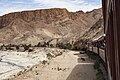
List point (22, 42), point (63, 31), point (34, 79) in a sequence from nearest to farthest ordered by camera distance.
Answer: point (34, 79), point (22, 42), point (63, 31)

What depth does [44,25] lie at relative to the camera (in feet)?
367

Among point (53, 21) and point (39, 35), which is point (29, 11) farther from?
point (39, 35)

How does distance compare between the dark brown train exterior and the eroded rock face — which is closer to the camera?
the dark brown train exterior

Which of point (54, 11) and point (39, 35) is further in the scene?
point (54, 11)

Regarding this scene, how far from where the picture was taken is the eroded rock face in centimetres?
10512

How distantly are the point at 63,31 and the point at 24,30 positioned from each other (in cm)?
1383

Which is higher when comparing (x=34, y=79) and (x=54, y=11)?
(x=54, y=11)

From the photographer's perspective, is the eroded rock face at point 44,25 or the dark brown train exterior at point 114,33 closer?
the dark brown train exterior at point 114,33

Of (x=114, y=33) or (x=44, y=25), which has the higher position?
(x=114, y=33)

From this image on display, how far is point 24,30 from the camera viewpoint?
4365 inches

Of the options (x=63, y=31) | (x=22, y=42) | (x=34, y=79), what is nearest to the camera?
(x=34, y=79)

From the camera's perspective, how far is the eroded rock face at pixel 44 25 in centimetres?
10512

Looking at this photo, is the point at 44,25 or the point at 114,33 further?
the point at 44,25

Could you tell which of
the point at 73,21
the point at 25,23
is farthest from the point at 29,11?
the point at 73,21
